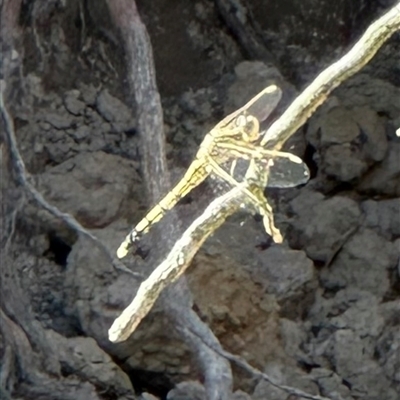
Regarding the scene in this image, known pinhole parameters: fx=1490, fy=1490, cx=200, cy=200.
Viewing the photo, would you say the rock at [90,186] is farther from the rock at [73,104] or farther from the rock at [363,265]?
the rock at [363,265]

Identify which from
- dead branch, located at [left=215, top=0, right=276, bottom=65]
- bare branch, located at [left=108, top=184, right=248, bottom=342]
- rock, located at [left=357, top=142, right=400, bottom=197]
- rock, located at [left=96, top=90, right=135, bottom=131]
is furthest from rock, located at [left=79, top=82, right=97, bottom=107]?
bare branch, located at [left=108, top=184, right=248, bottom=342]

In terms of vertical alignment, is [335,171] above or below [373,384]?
above

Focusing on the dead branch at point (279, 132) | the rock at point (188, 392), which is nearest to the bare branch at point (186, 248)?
the dead branch at point (279, 132)

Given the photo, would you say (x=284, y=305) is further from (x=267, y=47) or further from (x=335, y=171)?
(x=267, y=47)

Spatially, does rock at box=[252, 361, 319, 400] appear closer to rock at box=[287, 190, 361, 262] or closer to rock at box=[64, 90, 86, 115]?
rock at box=[287, 190, 361, 262]

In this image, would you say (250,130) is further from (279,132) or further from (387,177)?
(387,177)

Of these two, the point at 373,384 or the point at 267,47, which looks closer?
the point at 373,384

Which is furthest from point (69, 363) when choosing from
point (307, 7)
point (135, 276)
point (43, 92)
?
point (307, 7)
